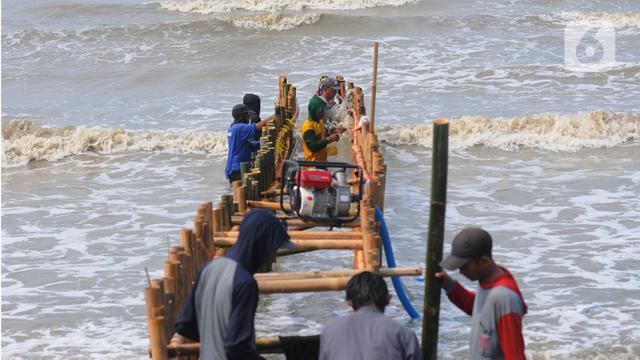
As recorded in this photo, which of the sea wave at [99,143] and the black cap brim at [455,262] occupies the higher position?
the black cap brim at [455,262]

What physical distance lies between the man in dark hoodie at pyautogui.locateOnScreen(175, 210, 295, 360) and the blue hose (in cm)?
261

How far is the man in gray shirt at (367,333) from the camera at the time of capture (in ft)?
A: 14.9

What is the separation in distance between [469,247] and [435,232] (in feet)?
1.50

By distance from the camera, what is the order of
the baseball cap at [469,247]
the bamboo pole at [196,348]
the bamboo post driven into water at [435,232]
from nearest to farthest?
the baseball cap at [469,247] → the bamboo post driven into water at [435,232] → the bamboo pole at [196,348]

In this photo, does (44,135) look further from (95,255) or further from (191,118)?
(95,255)

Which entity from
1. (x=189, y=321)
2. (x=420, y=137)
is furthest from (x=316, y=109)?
(x=420, y=137)

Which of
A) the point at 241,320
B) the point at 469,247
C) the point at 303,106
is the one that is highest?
the point at 469,247

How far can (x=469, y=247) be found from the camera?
4.74 meters

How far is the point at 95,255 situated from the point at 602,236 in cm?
596

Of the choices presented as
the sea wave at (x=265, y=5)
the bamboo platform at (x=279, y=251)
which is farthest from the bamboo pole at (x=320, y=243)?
the sea wave at (x=265, y=5)

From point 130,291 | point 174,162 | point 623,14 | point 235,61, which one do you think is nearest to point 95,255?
point 130,291

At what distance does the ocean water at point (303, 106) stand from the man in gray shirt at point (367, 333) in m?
3.92

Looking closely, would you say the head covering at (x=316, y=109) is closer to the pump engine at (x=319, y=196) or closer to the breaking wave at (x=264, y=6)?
the pump engine at (x=319, y=196)

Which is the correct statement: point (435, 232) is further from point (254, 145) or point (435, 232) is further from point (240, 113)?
point (240, 113)
